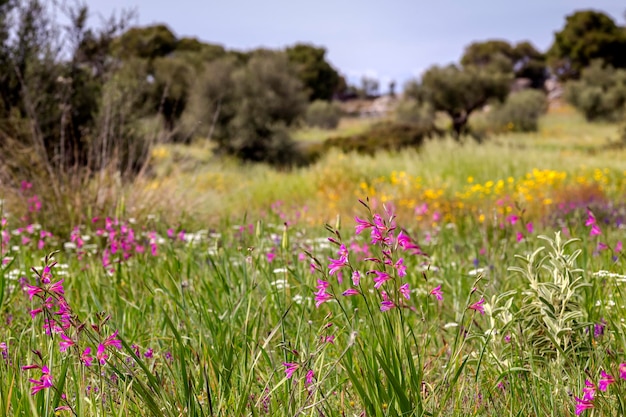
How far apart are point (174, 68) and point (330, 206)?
2342 centimetres

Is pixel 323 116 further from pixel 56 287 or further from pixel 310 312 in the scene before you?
pixel 56 287

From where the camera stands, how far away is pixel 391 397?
63.0 inches

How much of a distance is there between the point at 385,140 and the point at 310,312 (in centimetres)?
1800

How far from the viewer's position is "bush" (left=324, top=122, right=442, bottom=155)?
20.0 meters

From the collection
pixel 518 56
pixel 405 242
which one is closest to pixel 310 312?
pixel 405 242

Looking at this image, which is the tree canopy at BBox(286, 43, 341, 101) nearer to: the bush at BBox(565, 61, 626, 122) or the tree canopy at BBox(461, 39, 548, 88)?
the tree canopy at BBox(461, 39, 548, 88)

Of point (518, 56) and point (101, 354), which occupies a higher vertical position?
point (518, 56)

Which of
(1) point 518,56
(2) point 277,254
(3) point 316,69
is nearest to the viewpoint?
(2) point 277,254

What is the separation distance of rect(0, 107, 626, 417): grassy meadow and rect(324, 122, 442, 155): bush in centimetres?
1073

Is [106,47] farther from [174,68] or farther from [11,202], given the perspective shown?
[174,68]

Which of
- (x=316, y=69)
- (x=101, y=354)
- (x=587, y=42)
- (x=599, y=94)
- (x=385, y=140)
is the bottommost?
(x=385, y=140)

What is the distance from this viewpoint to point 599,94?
3569 centimetres

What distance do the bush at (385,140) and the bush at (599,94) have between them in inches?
643

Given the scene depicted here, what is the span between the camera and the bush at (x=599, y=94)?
1359 inches
